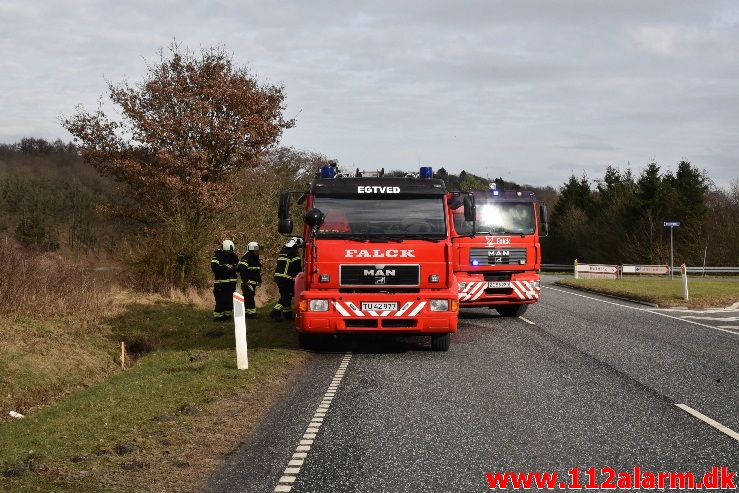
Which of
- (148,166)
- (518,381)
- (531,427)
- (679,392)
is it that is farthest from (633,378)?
(148,166)

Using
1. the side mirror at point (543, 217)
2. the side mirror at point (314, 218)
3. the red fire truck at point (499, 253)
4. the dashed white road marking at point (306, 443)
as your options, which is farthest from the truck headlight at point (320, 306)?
the side mirror at point (543, 217)

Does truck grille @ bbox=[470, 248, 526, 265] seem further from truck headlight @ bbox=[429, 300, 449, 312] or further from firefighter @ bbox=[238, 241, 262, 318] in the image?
truck headlight @ bbox=[429, 300, 449, 312]

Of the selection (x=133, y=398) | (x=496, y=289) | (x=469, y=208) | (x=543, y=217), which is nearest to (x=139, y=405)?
(x=133, y=398)

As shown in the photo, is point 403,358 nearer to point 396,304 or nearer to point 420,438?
point 396,304

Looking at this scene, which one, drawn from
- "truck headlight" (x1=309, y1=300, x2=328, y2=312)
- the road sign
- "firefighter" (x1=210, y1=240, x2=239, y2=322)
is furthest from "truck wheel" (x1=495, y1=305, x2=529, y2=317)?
the road sign

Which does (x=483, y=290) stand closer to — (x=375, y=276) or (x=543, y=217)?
(x=543, y=217)

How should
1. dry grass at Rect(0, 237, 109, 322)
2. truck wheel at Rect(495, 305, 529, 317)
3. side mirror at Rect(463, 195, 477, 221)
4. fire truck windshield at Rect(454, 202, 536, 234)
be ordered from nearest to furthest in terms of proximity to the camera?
side mirror at Rect(463, 195, 477, 221), dry grass at Rect(0, 237, 109, 322), fire truck windshield at Rect(454, 202, 536, 234), truck wheel at Rect(495, 305, 529, 317)

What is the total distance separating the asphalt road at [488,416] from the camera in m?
5.34

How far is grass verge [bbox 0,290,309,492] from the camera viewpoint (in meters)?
5.35

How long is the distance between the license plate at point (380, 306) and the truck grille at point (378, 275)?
10.5 inches

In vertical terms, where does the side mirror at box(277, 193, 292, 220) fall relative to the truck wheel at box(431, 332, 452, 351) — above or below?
above

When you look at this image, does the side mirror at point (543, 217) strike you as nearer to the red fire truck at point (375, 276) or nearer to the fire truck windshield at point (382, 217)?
the fire truck windshield at point (382, 217)

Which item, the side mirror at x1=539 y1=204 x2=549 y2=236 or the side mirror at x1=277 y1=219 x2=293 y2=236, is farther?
the side mirror at x1=539 y1=204 x2=549 y2=236

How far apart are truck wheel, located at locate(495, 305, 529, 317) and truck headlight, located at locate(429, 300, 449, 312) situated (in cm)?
728
